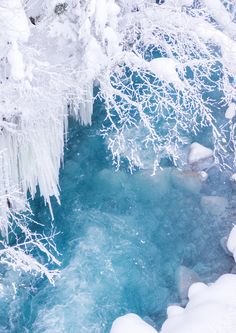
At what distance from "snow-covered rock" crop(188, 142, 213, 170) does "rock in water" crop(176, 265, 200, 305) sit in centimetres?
251

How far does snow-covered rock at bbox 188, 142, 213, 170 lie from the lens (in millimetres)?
9305

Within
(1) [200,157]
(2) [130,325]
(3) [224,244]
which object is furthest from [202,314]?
(1) [200,157]

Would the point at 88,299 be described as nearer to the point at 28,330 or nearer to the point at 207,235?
the point at 28,330

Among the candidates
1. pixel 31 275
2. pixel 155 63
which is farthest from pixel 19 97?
pixel 31 275

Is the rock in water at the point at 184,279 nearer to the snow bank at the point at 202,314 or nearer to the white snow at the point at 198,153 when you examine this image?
the snow bank at the point at 202,314

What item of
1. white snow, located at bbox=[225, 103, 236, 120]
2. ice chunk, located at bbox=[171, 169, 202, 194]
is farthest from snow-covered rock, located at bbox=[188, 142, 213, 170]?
white snow, located at bbox=[225, 103, 236, 120]

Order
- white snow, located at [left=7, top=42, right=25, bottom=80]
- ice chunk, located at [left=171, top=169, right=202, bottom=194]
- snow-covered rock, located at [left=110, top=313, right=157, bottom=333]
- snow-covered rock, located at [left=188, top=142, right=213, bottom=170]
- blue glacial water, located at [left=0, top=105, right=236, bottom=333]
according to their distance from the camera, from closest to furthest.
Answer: white snow, located at [left=7, top=42, right=25, bottom=80]
snow-covered rock, located at [left=110, top=313, right=157, bottom=333]
blue glacial water, located at [left=0, top=105, right=236, bottom=333]
ice chunk, located at [left=171, top=169, right=202, bottom=194]
snow-covered rock, located at [left=188, top=142, right=213, bottom=170]

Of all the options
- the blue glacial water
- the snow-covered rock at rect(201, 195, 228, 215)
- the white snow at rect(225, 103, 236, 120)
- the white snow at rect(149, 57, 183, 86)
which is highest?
the white snow at rect(149, 57, 183, 86)

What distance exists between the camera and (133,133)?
1006cm

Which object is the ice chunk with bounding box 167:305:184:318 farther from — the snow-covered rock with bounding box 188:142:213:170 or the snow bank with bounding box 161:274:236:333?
the snow-covered rock with bounding box 188:142:213:170

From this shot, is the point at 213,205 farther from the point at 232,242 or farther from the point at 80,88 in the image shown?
the point at 80,88

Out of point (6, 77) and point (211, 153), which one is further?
point (211, 153)

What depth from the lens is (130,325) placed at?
6527 mm

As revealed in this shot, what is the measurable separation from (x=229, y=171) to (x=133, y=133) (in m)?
2.41
